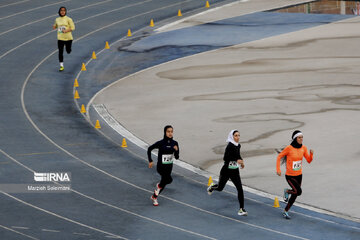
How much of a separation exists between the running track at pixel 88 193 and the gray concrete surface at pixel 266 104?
1.33 meters

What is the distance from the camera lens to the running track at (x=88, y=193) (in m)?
15.5

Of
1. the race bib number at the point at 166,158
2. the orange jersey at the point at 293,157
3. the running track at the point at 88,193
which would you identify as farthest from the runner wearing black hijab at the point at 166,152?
the orange jersey at the point at 293,157

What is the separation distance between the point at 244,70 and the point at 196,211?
14.7 m

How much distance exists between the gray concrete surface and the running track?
1.33 meters

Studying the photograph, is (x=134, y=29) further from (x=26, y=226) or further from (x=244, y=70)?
(x=26, y=226)

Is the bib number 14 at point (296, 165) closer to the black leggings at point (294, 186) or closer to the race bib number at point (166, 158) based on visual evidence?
the black leggings at point (294, 186)

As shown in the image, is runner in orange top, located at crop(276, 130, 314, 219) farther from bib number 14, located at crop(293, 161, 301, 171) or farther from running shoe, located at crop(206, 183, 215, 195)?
A: running shoe, located at crop(206, 183, 215, 195)

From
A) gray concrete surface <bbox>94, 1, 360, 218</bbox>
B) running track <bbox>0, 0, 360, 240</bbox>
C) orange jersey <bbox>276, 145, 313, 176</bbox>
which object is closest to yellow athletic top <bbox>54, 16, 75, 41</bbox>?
running track <bbox>0, 0, 360, 240</bbox>

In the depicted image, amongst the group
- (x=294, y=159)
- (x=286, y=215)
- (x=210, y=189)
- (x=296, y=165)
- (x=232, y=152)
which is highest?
(x=232, y=152)

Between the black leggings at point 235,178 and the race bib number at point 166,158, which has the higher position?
the race bib number at point 166,158

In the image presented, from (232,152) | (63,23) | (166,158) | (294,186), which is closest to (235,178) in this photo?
(232,152)

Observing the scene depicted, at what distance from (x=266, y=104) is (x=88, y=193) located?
9762 mm

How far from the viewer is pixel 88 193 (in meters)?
17.9

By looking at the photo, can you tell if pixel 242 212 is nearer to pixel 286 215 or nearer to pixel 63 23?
pixel 286 215
